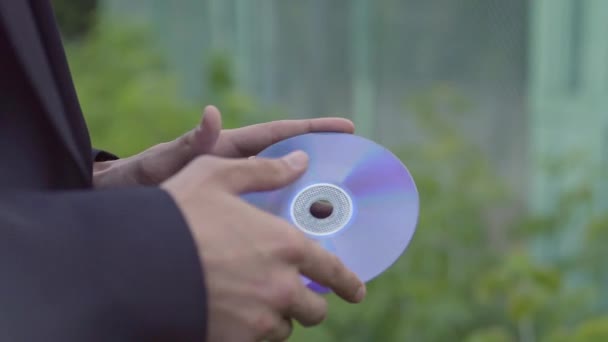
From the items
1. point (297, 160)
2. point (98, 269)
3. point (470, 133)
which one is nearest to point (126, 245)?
point (98, 269)

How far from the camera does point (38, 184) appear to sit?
1.19 m

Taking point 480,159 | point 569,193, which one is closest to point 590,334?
point 569,193

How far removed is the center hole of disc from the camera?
4.42 feet

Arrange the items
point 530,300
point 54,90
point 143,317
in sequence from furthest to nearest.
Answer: point 530,300, point 54,90, point 143,317

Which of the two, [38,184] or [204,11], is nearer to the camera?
[38,184]

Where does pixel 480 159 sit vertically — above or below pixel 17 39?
below

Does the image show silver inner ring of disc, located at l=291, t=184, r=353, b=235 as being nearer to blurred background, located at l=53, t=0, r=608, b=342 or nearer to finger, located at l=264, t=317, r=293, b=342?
finger, located at l=264, t=317, r=293, b=342

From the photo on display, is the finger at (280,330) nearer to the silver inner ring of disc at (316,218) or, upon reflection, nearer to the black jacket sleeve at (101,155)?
the silver inner ring of disc at (316,218)

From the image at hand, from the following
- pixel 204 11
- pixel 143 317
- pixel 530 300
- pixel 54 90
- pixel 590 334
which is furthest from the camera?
pixel 204 11

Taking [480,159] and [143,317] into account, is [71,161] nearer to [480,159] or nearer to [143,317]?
[143,317]

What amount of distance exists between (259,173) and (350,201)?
0.89 feet

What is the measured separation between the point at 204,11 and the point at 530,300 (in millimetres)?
6029

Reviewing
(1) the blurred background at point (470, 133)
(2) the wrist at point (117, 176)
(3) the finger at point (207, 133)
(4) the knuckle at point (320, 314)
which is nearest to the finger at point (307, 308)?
(4) the knuckle at point (320, 314)

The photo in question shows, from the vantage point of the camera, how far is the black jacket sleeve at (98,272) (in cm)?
98
